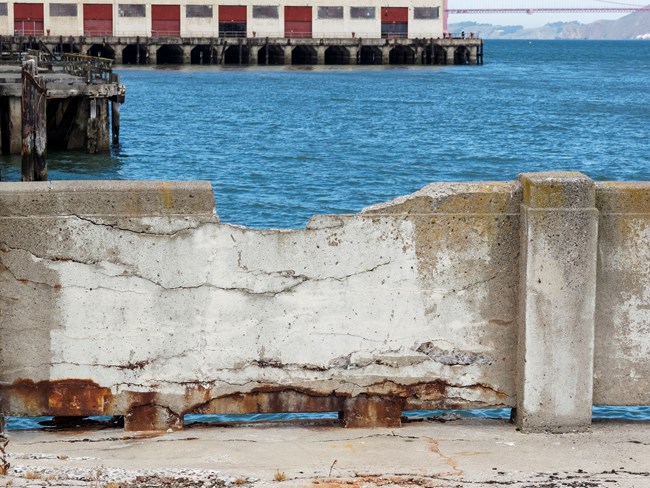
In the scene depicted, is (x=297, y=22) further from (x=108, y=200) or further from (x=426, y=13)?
(x=108, y=200)

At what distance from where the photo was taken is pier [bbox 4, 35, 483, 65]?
101m

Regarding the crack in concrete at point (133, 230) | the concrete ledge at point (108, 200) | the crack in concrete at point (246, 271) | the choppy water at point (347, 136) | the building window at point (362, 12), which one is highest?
the building window at point (362, 12)

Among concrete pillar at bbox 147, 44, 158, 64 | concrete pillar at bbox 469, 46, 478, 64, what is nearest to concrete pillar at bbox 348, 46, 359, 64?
concrete pillar at bbox 469, 46, 478, 64

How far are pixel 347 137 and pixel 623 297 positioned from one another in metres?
44.3

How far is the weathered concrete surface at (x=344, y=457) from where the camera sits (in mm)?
5902

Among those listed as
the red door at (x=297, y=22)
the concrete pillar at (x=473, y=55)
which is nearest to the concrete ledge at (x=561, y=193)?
the red door at (x=297, y=22)

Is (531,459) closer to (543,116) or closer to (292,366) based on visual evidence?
(292,366)

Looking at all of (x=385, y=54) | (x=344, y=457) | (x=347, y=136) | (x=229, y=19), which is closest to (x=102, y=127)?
(x=347, y=136)

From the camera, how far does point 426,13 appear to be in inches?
4309

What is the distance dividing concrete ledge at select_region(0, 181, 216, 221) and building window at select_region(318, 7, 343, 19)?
101107mm

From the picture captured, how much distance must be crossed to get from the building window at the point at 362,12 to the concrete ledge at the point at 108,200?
101565mm

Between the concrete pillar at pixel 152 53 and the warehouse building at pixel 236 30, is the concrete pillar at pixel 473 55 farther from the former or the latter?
the concrete pillar at pixel 152 53

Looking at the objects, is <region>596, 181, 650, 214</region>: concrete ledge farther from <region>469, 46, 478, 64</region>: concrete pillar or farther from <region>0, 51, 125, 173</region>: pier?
<region>469, 46, 478, 64</region>: concrete pillar

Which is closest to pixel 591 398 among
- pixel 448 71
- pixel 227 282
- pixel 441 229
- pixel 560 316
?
pixel 560 316
